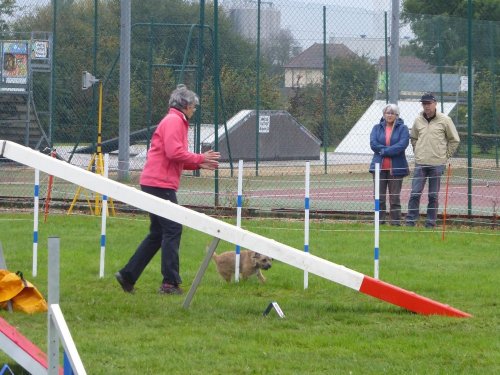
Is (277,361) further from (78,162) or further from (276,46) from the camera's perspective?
(276,46)

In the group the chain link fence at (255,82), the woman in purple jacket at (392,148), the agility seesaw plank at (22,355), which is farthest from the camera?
the chain link fence at (255,82)

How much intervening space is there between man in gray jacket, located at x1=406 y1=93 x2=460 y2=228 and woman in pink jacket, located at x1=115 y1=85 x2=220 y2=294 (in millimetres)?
5452

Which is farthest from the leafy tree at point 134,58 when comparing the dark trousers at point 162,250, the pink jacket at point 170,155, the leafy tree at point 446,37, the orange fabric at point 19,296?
the orange fabric at point 19,296

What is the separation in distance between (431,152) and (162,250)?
5883mm

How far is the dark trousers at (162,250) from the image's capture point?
9148mm

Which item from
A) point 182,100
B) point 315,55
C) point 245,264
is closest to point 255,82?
point 315,55

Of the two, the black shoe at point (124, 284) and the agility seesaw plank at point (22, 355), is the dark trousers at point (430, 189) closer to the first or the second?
the black shoe at point (124, 284)

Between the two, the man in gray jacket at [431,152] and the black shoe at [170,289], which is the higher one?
the man in gray jacket at [431,152]

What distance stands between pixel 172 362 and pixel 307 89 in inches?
507

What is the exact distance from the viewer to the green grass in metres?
6.76

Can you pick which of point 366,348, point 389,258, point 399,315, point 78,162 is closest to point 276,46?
point 78,162

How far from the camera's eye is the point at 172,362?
6.71m

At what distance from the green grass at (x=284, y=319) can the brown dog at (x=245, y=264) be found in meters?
0.13

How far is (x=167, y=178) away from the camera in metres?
9.19
